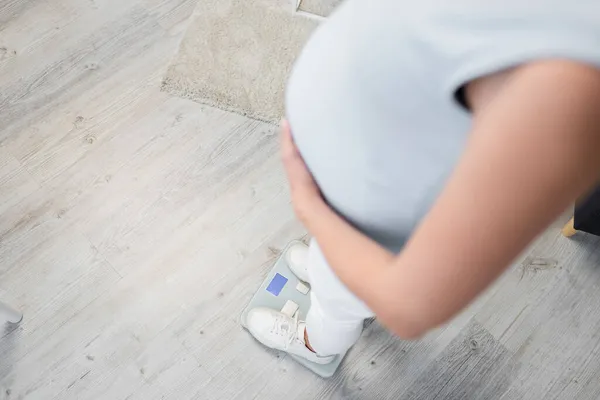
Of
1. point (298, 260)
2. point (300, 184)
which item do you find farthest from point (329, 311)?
point (298, 260)

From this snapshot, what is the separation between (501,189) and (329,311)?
21.6 inches

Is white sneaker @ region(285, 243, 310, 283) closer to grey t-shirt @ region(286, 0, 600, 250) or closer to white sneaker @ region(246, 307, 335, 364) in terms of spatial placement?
white sneaker @ region(246, 307, 335, 364)

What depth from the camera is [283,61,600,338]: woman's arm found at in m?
0.31

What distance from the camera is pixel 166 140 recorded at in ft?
4.73

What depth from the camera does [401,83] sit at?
15.8 inches

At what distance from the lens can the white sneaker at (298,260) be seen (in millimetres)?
1266

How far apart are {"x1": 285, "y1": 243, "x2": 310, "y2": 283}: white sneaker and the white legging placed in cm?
22

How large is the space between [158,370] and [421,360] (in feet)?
1.98

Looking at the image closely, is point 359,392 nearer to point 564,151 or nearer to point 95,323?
point 95,323

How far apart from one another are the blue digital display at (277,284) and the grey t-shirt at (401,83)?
2.32 ft

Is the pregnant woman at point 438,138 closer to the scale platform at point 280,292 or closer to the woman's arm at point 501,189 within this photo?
the woman's arm at point 501,189

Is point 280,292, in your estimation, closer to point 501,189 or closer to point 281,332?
point 281,332

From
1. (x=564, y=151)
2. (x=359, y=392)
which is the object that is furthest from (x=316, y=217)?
(x=359, y=392)

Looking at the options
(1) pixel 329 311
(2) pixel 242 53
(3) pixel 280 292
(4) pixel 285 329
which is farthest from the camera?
(2) pixel 242 53
